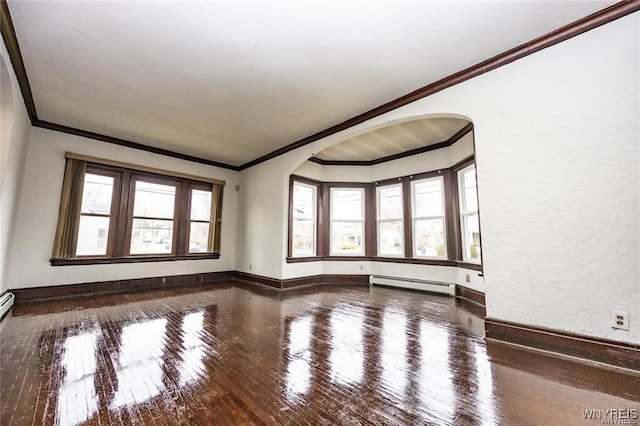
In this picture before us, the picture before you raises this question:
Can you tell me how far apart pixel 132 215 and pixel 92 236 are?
2.42 ft

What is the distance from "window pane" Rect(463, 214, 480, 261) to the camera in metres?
4.58

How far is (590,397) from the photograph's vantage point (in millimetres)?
1780

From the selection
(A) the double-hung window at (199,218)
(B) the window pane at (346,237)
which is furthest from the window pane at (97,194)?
(B) the window pane at (346,237)

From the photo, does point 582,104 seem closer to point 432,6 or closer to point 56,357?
point 432,6

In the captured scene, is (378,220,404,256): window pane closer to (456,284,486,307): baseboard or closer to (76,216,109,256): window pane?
(456,284,486,307): baseboard

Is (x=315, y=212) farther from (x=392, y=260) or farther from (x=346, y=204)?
(x=392, y=260)

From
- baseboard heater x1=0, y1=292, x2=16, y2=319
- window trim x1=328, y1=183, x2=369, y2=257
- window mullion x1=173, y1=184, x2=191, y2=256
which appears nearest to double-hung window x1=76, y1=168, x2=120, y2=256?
baseboard heater x1=0, y1=292, x2=16, y2=319

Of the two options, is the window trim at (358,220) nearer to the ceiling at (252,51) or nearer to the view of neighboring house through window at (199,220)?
the ceiling at (252,51)

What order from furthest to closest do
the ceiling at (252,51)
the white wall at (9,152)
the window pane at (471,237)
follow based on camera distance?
the window pane at (471,237) < the white wall at (9,152) < the ceiling at (252,51)

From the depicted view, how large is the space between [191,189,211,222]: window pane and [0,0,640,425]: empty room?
4.97 feet

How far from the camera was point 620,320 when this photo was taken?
2184 mm

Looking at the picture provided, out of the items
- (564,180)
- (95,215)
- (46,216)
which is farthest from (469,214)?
(46,216)

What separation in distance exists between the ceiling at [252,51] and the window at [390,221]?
8.82 feet

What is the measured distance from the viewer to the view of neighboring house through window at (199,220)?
20.7 ft
